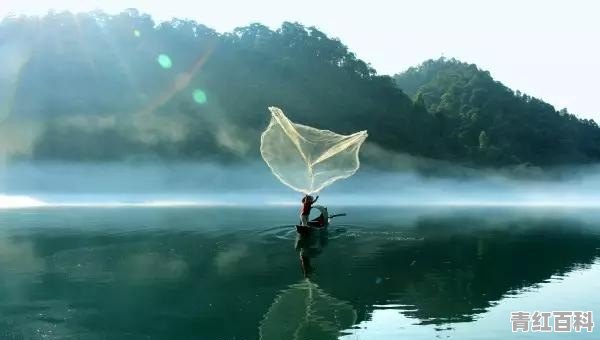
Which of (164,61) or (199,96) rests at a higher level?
(164,61)

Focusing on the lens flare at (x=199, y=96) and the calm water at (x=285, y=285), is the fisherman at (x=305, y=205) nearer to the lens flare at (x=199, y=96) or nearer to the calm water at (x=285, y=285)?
the calm water at (x=285, y=285)

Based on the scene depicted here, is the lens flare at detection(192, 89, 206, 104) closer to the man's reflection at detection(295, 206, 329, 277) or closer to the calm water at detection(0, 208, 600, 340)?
the calm water at detection(0, 208, 600, 340)

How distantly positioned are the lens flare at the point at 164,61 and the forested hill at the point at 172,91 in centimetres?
31

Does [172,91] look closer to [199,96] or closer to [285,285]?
[199,96]

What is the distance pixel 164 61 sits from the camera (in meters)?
167

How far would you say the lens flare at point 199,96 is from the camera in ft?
547

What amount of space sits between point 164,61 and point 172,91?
883cm

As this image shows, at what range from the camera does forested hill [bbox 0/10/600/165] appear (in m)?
156

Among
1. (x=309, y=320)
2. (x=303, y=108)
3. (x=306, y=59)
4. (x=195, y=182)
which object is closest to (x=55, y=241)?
(x=309, y=320)

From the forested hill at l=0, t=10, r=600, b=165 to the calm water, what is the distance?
109 meters

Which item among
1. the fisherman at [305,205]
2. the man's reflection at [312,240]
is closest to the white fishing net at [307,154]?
the fisherman at [305,205]

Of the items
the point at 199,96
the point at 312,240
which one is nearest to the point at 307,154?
the point at 312,240

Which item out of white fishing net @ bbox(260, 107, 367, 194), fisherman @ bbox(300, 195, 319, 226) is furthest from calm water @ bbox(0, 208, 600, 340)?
white fishing net @ bbox(260, 107, 367, 194)

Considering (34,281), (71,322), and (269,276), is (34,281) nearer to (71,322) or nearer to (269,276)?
(71,322)
